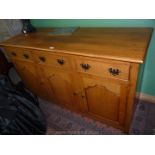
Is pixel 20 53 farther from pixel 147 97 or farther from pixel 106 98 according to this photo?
pixel 147 97

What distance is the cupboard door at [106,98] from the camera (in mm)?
977

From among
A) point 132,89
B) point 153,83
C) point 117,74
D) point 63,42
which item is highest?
point 63,42

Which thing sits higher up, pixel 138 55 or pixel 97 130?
pixel 138 55

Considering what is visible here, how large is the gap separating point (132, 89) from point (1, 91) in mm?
1138

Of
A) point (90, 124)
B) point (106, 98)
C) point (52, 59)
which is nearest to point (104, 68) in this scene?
point (106, 98)

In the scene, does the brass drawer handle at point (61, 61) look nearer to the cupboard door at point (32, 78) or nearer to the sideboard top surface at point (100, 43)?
the sideboard top surface at point (100, 43)

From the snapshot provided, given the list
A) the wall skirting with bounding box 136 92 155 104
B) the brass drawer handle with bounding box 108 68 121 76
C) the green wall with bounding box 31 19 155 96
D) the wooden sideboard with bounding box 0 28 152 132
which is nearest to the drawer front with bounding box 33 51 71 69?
the wooden sideboard with bounding box 0 28 152 132

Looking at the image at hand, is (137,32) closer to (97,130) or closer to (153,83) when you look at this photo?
(153,83)

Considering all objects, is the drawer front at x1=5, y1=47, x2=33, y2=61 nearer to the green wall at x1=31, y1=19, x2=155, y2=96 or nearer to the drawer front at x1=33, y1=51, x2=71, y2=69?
the drawer front at x1=33, y1=51, x2=71, y2=69

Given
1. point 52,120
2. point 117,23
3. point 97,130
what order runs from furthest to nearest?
1. point 52,120
2. point 97,130
3. point 117,23

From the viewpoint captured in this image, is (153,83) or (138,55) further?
(153,83)
